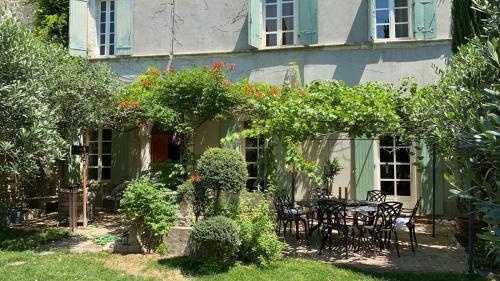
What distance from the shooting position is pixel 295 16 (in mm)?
11852

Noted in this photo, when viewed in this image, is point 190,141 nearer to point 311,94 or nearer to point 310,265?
point 311,94

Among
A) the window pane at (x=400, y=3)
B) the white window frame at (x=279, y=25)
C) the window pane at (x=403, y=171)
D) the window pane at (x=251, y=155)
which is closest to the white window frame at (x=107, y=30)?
the white window frame at (x=279, y=25)

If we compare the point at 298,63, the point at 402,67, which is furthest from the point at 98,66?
the point at 402,67

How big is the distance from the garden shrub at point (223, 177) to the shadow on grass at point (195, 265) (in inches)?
31.0

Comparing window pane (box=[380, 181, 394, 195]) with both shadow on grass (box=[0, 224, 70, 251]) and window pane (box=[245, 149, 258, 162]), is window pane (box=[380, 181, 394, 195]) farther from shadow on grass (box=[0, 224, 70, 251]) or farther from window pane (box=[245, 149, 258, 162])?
shadow on grass (box=[0, 224, 70, 251])

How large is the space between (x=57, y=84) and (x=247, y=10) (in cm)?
615

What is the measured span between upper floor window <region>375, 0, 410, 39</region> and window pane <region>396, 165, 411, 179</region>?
3.36 meters

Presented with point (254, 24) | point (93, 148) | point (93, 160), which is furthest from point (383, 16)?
point (93, 160)

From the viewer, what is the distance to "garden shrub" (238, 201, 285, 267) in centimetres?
638

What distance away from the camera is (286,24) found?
470 inches

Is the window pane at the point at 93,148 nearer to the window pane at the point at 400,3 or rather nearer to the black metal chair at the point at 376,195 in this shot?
the black metal chair at the point at 376,195

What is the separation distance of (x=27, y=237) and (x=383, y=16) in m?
9.80

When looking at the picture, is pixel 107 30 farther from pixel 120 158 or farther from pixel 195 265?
pixel 195 265

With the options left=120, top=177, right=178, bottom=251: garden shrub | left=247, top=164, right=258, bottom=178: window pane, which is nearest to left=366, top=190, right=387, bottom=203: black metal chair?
left=247, top=164, right=258, bottom=178: window pane
